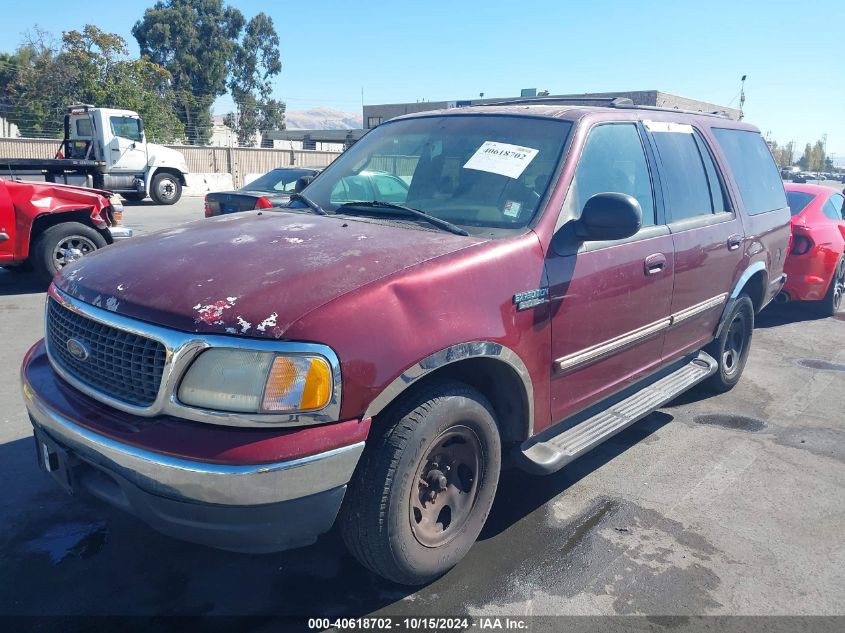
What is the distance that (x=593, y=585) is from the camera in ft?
9.69

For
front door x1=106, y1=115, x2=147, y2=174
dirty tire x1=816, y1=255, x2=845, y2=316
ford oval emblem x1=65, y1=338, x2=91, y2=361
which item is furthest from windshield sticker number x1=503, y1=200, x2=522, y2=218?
front door x1=106, y1=115, x2=147, y2=174

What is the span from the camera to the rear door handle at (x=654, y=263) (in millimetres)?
3725

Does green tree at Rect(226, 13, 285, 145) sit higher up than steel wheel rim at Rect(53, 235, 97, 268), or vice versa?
green tree at Rect(226, 13, 285, 145)

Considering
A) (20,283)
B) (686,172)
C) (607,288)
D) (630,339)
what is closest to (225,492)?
(607,288)

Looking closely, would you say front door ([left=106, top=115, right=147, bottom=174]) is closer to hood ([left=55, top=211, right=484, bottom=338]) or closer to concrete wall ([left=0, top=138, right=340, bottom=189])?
concrete wall ([left=0, top=138, right=340, bottom=189])

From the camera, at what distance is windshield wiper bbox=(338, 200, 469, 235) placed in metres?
3.15

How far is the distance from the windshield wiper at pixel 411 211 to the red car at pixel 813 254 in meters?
6.17

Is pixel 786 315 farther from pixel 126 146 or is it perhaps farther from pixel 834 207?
pixel 126 146

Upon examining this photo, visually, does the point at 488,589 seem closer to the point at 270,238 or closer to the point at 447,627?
the point at 447,627

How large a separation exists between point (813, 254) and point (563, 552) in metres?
6.23

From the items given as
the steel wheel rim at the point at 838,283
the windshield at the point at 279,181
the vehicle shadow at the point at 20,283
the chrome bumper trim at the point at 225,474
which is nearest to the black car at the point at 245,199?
the windshield at the point at 279,181

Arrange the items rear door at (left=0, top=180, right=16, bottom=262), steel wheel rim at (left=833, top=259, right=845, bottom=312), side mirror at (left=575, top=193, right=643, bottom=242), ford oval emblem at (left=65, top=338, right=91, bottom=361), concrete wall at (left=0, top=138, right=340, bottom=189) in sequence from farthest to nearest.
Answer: concrete wall at (left=0, top=138, right=340, bottom=189), steel wheel rim at (left=833, top=259, right=845, bottom=312), rear door at (left=0, top=180, right=16, bottom=262), side mirror at (left=575, top=193, right=643, bottom=242), ford oval emblem at (left=65, top=338, right=91, bottom=361)

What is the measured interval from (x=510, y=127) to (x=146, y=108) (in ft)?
123

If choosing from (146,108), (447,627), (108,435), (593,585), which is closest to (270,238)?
(108,435)
